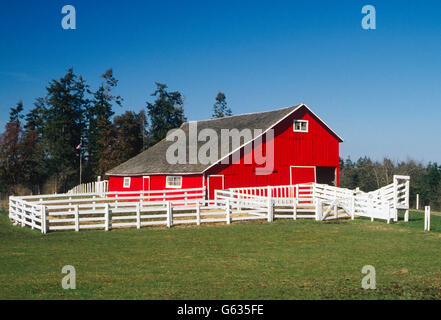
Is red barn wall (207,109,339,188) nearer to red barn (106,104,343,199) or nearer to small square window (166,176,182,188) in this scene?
red barn (106,104,343,199)

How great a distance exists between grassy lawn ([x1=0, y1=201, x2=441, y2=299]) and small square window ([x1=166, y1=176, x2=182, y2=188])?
13.4 metres

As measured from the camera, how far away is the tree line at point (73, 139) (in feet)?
180

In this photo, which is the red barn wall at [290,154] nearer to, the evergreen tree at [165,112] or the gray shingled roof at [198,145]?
the gray shingled roof at [198,145]

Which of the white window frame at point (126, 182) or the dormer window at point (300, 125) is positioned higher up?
the dormer window at point (300, 125)

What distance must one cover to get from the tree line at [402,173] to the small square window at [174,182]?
97.2ft

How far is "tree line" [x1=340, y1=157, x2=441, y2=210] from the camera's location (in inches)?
2109

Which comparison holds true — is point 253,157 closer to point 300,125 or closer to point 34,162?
point 300,125

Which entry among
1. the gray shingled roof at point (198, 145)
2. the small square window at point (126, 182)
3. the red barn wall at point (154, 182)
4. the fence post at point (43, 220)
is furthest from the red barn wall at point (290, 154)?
the fence post at point (43, 220)

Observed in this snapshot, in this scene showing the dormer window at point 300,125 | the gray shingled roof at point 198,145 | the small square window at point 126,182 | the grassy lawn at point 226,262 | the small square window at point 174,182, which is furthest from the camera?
the small square window at point 126,182

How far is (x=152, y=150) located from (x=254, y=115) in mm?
9929

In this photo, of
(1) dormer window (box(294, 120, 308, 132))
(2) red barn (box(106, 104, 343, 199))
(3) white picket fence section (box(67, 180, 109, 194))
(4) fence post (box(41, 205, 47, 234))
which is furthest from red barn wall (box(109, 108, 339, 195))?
(4) fence post (box(41, 205, 47, 234))

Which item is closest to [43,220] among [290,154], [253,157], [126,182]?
[253,157]

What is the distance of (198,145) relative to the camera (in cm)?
3634

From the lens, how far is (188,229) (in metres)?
19.9
